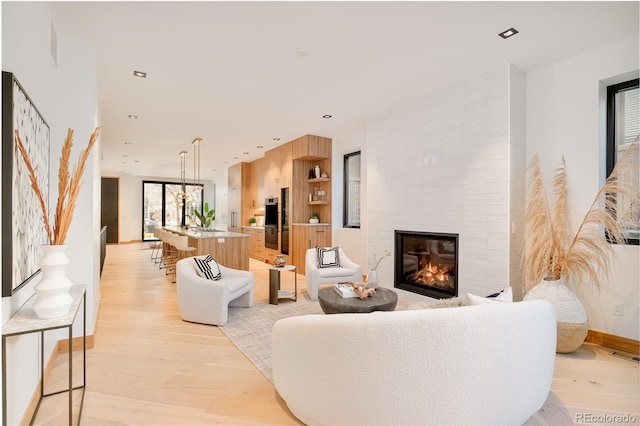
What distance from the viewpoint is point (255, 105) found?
15.5 feet

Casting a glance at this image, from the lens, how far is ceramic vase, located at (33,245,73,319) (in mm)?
1665

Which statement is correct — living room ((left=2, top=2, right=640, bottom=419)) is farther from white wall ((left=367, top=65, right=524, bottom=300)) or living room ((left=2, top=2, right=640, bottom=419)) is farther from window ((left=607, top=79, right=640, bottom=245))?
window ((left=607, top=79, right=640, bottom=245))

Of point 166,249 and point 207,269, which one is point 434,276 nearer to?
point 207,269

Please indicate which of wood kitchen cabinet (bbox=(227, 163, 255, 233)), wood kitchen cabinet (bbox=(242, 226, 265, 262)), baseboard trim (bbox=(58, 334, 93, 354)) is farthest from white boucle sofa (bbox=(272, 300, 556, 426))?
wood kitchen cabinet (bbox=(227, 163, 255, 233))

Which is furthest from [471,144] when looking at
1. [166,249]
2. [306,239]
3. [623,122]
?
[166,249]

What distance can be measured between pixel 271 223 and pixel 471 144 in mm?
5106

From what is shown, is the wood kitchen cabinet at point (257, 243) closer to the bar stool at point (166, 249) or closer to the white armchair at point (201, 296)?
the bar stool at point (166, 249)

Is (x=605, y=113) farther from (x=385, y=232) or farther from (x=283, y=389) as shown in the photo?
(x=283, y=389)

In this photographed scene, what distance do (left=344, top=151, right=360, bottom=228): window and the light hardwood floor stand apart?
374 centimetres

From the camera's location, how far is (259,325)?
358cm

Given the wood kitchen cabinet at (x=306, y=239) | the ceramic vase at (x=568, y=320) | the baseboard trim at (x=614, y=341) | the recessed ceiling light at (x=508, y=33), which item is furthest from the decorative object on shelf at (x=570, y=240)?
the wood kitchen cabinet at (x=306, y=239)

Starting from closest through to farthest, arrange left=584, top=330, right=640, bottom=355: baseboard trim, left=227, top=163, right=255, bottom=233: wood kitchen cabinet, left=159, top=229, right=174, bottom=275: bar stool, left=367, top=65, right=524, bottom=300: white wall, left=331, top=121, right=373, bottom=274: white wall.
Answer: left=584, top=330, right=640, bottom=355: baseboard trim → left=367, top=65, right=524, bottom=300: white wall → left=331, top=121, right=373, bottom=274: white wall → left=159, top=229, right=174, bottom=275: bar stool → left=227, top=163, right=255, bottom=233: wood kitchen cabinet

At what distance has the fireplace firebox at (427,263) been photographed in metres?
4.14

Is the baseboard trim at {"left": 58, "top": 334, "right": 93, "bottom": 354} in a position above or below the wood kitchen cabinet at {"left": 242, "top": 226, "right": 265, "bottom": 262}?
below
